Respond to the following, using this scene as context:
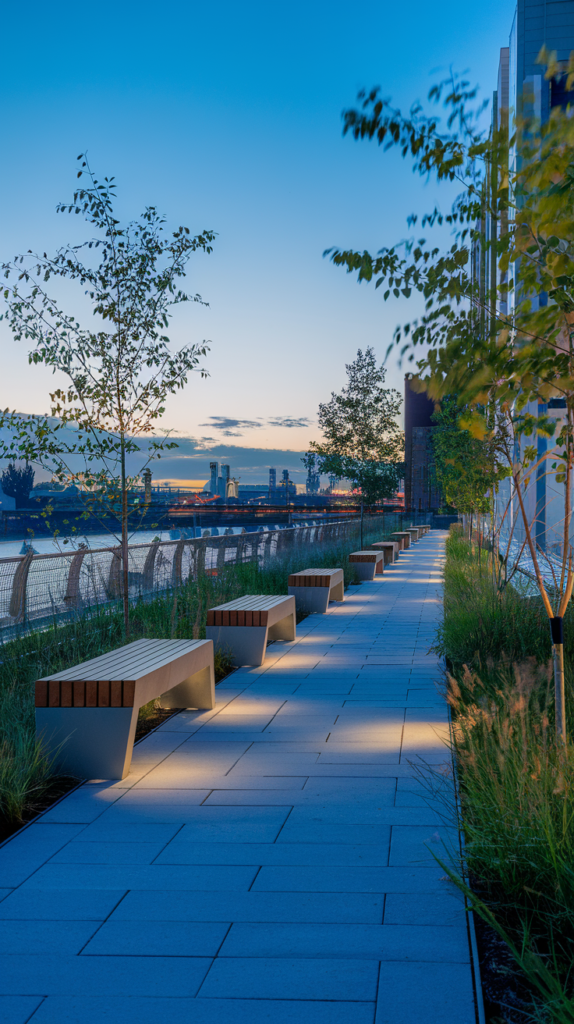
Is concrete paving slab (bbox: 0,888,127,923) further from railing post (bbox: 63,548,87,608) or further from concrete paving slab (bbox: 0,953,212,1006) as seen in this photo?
railing post (bbox: 63,548,87,608)

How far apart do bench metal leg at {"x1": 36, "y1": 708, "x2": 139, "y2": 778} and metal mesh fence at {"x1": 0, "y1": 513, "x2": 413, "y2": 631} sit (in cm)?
321

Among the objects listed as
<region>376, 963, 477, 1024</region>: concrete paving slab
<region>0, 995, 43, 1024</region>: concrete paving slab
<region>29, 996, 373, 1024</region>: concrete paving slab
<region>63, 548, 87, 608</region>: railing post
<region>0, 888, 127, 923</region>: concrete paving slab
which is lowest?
<region>0, 888, 127, 923</region>: concrete paving slab

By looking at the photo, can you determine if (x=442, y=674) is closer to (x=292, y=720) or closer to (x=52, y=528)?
(x=292, y=720)

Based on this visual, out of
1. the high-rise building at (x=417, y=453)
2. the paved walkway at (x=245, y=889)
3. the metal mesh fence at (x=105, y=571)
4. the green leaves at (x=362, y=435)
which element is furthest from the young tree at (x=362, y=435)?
the high-rise building at (x=417, y=453)

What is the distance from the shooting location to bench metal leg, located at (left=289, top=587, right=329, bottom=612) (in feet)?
39.8

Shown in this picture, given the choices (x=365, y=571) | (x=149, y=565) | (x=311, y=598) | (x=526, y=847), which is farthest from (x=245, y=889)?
(x=365, y=571)

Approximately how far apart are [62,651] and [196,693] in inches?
61.3

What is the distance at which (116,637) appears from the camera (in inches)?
316

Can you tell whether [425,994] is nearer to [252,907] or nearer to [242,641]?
[252,907]

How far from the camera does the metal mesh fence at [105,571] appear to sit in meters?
8.02

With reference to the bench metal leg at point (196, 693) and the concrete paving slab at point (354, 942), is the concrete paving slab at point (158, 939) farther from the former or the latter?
the bench metal leg at point (196, 693)

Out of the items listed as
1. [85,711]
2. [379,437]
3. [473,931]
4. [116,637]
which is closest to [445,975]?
[473,931]

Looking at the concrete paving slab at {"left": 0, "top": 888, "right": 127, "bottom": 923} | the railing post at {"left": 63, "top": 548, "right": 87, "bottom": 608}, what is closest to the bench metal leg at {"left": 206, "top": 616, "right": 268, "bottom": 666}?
the railing post at {"left": 63, "top": 548, "right": 87, "bottom": 608}

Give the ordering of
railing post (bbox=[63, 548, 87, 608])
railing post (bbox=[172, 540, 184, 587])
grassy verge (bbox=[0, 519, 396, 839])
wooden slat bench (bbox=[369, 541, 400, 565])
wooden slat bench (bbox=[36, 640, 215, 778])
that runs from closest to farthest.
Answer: grassy verge (bbox=[0, 519, 396, 839]), wooden slat bench (bbox=[36, 640, 215, 778]), railing post (bbox=[63, 548, 87, 608]), railing post (bbox=[172, 540, 184, 587]), wooden slat bench (bbox=[369, 541, 400, 565])
